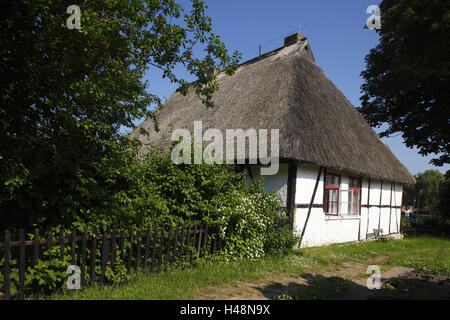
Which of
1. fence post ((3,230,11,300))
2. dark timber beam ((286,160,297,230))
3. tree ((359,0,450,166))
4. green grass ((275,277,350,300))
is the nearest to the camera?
fence post ((3,230,11,300))

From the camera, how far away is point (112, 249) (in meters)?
4.43

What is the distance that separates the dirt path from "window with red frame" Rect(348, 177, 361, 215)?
12.1 feet

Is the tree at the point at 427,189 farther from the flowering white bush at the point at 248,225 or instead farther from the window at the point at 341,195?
the flowering white bush at the point at 248,225

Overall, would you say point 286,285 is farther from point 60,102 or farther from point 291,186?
point 60,102

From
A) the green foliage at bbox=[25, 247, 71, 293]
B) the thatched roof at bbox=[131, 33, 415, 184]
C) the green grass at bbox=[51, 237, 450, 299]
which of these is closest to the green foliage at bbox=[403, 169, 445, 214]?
the thatched roof at bbox=[131, 33, 415, 184]

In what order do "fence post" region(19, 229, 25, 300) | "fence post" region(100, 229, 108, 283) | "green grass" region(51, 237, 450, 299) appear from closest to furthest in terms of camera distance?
"fence post" region(19, 229, 25, 300)
"green grass" region(51, 237, 450, 299)
"fence post" region(100, 229, 108, 283)

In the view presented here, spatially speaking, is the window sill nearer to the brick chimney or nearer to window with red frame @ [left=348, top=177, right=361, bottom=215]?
window with red frame @ [left=348, top=177, right=361, bottom=215]

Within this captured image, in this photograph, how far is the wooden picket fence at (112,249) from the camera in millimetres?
3506

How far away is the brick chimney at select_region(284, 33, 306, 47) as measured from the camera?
13.2 m
